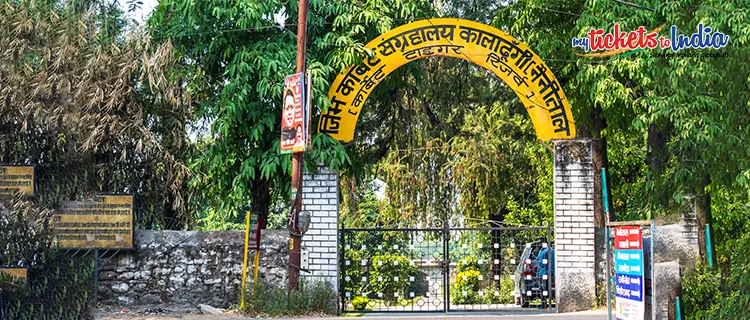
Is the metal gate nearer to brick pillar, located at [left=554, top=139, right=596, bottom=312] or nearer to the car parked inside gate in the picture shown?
the car parked inside gate

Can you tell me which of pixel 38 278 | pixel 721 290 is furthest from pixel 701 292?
pixel 38 278

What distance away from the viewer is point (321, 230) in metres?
18.3

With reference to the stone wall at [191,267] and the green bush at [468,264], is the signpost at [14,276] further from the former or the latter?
the green bush at [468,264]

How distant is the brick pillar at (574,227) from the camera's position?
18219 millimetres

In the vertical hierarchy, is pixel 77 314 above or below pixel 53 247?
below

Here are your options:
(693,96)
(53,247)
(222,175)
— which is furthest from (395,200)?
(53,247)

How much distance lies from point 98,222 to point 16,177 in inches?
63.5

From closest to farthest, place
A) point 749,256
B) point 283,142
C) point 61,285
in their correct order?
point 749,256 → point 61,285 → point 283,142

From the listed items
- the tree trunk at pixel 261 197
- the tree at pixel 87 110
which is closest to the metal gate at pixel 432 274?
the tree trunk at pixel 261 197

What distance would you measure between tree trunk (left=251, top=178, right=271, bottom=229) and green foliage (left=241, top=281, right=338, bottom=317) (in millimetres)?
2883

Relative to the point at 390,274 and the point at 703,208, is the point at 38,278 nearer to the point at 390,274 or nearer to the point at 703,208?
the point at 390,274

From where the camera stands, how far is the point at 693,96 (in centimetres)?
1658

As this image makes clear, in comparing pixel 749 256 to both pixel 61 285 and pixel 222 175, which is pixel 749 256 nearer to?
pixel 61 285

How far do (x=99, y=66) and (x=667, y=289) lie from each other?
40.1 ft
